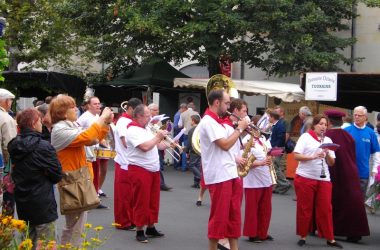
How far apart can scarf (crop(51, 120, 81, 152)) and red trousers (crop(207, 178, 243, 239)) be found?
1718mm

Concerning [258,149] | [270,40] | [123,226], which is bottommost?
[123,226]

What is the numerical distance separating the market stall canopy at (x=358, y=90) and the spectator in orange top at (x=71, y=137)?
678 cm

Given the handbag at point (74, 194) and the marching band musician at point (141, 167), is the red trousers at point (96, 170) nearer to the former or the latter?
the marching band musician at point (141, 167)

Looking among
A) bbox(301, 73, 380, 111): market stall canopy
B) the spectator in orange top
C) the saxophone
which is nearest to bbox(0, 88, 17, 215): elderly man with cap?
the spectator in orange top

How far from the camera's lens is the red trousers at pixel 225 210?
24.8 feet

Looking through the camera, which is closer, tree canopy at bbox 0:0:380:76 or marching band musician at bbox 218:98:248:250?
marching band musician at bbox 218:98:248:250

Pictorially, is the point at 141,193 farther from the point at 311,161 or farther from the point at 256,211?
the point at 311,161

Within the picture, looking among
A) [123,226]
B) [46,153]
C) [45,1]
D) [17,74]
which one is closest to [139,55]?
[17,74]

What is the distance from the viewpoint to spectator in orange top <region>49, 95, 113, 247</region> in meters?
6.66

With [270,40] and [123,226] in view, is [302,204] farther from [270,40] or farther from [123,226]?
[270,40]

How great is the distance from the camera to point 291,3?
66.2ft

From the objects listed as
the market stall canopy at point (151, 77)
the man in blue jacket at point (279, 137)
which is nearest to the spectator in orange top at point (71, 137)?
the man in blue jacket at point (279, 137)

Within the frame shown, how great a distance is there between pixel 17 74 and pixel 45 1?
677cm

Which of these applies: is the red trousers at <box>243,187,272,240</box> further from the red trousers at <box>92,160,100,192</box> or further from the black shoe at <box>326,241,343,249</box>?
the red trousers at <box>92,160,100,192</box>
